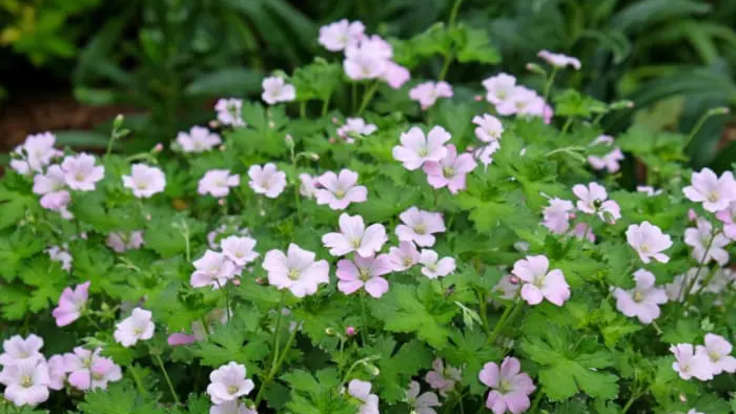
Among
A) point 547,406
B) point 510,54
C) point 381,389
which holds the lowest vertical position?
point 510,54

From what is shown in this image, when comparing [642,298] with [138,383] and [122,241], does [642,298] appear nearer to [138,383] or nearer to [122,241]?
[138,383]

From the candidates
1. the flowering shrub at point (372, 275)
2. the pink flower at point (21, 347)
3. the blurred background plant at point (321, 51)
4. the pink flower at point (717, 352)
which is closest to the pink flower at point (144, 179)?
the flowering shrub at point (372, 275)

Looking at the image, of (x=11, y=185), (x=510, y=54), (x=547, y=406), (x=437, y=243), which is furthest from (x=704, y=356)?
(x=510, y=54)

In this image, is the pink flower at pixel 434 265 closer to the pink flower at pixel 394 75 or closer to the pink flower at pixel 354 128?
the pink flower at pixel 354 128

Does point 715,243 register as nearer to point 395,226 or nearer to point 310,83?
point 395,226

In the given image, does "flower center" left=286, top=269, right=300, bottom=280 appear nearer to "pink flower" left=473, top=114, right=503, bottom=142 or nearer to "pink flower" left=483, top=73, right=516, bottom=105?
"pink flower" left=473, top=114, right=503, bottom=142

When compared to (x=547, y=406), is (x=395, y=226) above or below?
above

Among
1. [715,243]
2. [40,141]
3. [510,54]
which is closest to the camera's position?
[715,243]

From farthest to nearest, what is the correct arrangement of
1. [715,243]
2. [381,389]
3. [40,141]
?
1. [40,141]
2. [715,243]
3. [381,389]

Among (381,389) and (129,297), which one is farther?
(129,297)
